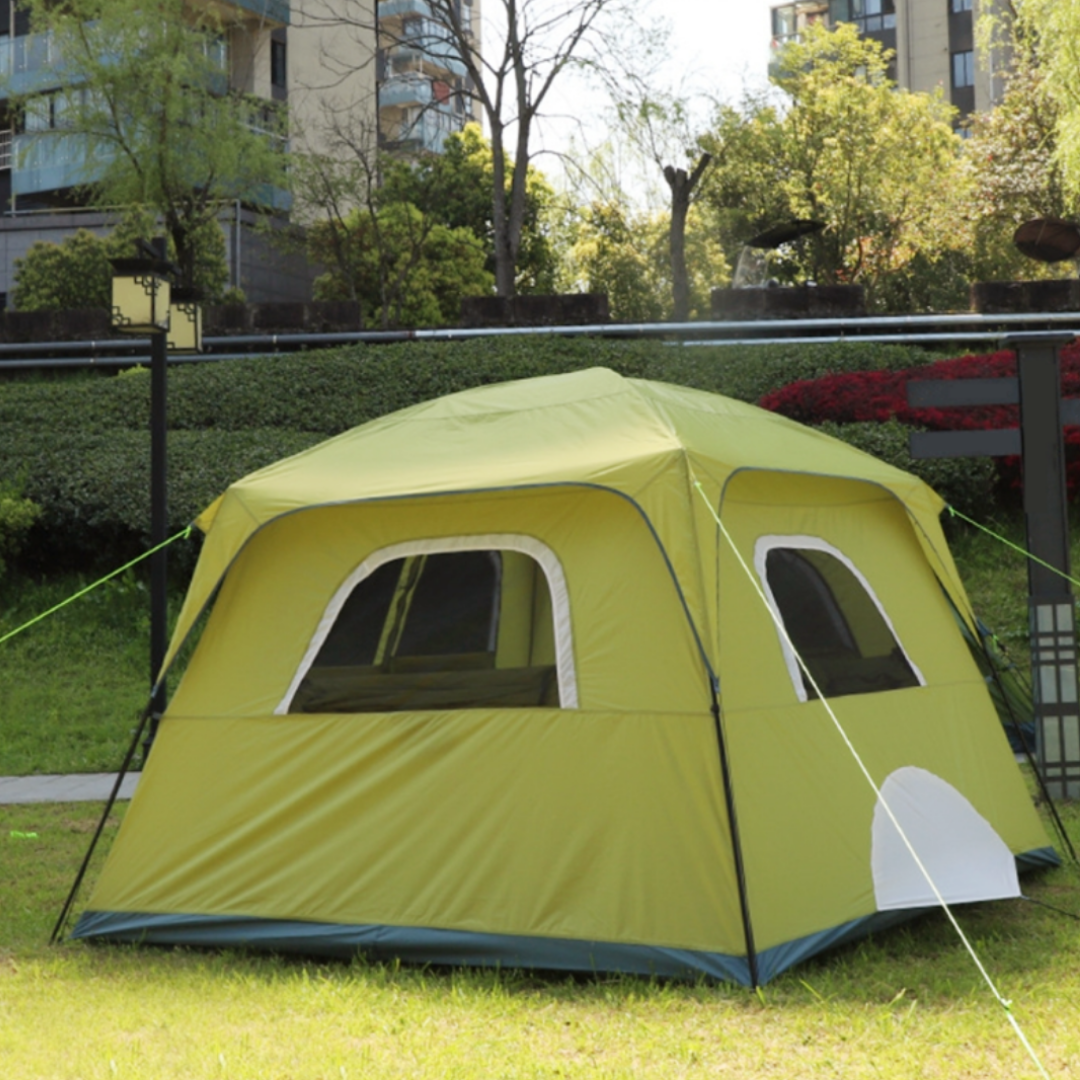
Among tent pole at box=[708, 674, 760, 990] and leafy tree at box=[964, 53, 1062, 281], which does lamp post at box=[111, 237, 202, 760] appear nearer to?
tent pole at box=[708, 674, 760, 990]

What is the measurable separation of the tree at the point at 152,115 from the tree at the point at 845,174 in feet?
34.8

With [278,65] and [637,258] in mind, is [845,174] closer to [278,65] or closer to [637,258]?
[637,258]

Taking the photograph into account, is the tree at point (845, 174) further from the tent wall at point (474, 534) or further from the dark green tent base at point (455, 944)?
the dark green tent base at point (455, 944)

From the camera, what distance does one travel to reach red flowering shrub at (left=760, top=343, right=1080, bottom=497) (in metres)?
12.8

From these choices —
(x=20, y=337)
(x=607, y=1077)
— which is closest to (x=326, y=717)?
(x=607, y=1077)

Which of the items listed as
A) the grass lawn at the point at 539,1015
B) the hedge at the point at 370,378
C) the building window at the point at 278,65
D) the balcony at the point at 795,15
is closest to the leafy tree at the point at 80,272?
the building window at the point at 278,65

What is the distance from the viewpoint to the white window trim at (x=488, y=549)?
17.2ft

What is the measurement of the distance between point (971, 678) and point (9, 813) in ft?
18.2

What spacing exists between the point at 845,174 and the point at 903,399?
18404 millimetres

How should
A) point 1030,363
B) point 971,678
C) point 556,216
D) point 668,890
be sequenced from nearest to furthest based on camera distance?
point 668,890, point 971,678, point 1030,363, point 556,216

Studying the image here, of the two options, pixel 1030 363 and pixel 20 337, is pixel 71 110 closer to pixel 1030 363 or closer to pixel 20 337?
pixel 20 337

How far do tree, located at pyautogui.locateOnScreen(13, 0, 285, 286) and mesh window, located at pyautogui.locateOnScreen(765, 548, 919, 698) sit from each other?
1738 centimetres

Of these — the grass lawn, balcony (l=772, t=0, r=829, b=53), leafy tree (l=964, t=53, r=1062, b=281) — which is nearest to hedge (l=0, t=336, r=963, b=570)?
the grass lawn

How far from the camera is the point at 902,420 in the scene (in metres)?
13.2
